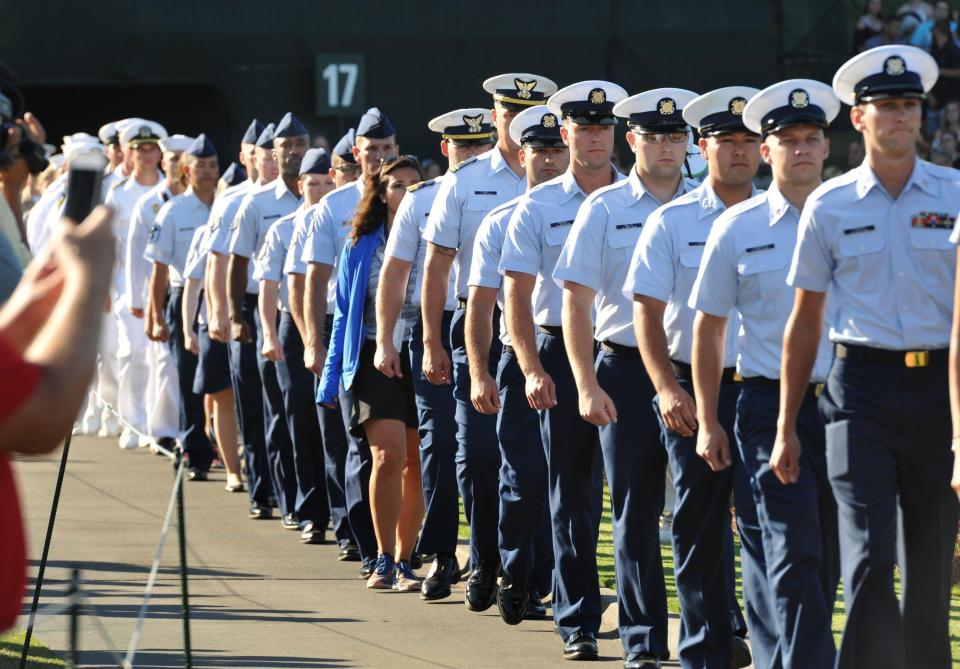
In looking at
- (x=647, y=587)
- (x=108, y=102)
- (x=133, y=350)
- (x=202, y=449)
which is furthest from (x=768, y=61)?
(x=647, y=587)

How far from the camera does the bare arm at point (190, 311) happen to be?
45.0ft

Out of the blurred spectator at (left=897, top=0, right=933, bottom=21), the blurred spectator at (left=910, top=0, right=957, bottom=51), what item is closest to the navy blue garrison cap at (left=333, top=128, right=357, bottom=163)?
the blurred spectator at (left=910, top=0, right=957, bottom=51)

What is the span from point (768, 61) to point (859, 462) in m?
17.5

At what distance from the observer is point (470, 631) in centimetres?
851

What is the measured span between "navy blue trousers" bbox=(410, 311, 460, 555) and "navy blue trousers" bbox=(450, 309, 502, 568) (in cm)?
28

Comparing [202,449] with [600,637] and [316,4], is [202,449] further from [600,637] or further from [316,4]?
[316,4]

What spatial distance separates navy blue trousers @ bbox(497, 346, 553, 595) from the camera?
8469mm

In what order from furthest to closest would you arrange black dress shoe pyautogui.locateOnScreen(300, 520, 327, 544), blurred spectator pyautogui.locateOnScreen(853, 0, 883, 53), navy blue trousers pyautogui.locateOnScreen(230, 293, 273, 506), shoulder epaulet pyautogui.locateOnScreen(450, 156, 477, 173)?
1. blurred spectator pyautogui.locateOnScreen(853, 0, 883, 53)
2. navy blue trousers pyautogui.locateOnScreen(230, 293, 273, 506)
3. black dress shoe pyautogui.locateOnScreen(300, 520, 327, 544)
4. shoulder epaulet pyautogui.locateOnScreen(450, 156, 477, 173)

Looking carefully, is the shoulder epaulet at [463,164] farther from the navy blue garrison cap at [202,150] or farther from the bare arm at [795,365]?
the navy blue garrison cap at [202,150]

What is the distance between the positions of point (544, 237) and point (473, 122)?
1.94 metres

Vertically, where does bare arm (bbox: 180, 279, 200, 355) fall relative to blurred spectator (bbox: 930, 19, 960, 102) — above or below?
below

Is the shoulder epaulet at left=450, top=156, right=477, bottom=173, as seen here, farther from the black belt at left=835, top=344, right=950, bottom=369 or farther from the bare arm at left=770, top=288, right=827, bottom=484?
the black belt at left=835, top=344, right=950, bottom=369

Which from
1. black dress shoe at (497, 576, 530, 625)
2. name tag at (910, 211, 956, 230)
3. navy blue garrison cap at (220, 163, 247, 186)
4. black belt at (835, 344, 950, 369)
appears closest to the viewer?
black belt at (835, 344, 950, 369)

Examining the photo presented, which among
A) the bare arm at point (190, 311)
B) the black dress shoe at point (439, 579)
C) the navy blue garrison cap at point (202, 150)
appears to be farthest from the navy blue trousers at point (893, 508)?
the navy blue garrison cap at point (202, 150)
